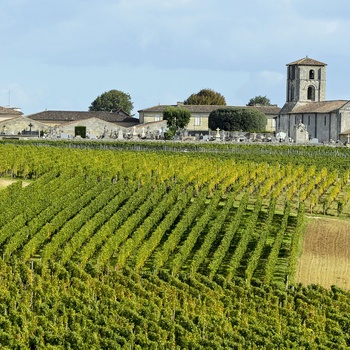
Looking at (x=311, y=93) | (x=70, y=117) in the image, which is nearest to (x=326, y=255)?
(x=311, y=93)

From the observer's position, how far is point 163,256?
33156mm

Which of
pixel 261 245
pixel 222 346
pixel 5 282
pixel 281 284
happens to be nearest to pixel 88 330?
pixel 222 346

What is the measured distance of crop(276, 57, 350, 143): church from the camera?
95.6m

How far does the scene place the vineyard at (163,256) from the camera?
2438 centimetres

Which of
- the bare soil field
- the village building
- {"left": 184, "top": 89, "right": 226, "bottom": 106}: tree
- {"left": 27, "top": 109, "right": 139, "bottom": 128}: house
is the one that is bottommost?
the bare soil field

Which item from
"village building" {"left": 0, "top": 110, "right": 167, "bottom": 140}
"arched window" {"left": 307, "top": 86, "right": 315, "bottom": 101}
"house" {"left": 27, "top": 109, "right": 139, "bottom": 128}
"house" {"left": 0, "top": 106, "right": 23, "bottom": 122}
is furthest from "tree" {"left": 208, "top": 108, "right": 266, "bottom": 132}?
"house" {"left": 0, "top": 106, "right": 23, "bottom": 122}

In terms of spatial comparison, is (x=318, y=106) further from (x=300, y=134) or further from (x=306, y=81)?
(x=300, y=134)

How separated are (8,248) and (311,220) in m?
13.8

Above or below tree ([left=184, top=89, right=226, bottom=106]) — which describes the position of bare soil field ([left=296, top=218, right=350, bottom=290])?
below

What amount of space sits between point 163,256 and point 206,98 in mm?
110072

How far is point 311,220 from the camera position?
137 feet

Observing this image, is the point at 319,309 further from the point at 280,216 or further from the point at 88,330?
the point at 280,216

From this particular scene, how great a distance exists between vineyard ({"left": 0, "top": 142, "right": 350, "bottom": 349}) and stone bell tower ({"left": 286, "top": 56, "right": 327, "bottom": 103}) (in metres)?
48.0

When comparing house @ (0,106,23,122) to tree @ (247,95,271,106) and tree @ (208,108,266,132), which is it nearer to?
tree @ (208,108,266,132)
